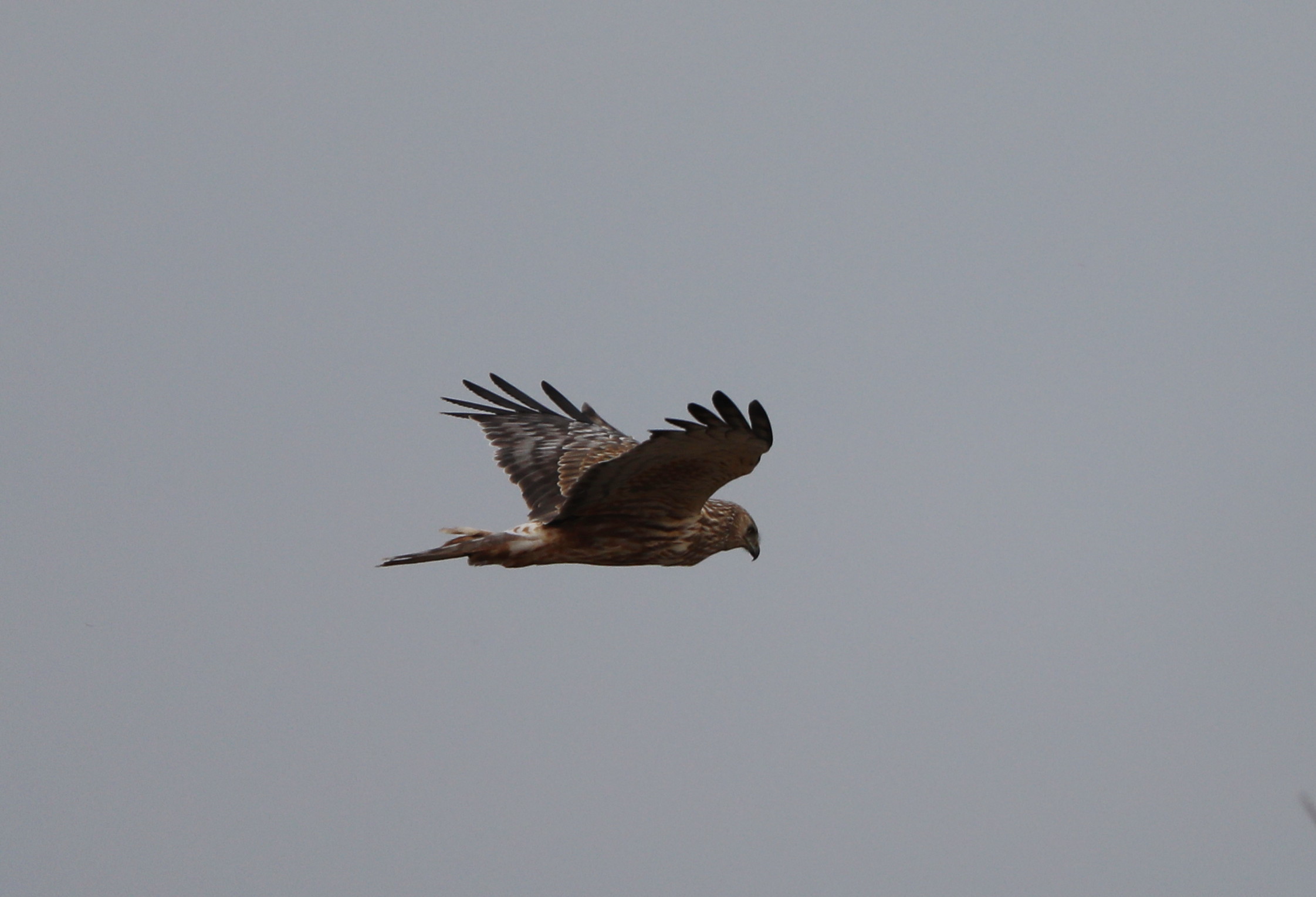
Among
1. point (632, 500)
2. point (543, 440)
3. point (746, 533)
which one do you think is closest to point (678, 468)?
point (632, 500)

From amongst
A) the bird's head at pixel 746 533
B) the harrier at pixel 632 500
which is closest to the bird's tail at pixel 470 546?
the harrier at pixel 632 500

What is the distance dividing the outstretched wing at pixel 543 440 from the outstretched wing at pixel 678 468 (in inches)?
38.8

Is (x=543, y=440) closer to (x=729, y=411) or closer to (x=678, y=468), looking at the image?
(x=678, y=468)

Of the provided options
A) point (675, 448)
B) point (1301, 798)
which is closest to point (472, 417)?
point (675, 448)

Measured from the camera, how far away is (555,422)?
40.4 feet

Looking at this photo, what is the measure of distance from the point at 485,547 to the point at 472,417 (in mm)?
3092

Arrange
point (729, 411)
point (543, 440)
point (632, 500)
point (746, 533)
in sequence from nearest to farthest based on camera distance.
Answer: point (729, 411), point (632, 500), point (746, 533), point (543, 440)

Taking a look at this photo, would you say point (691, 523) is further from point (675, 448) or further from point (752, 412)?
point (752, 412)

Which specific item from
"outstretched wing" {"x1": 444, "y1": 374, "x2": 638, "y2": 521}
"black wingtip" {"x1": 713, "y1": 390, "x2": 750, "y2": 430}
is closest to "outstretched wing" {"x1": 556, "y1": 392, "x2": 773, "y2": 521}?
"black wingtip" {"x1": 713, "y1": 390, "x2": 750, "y2": 430}

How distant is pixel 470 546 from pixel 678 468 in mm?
1463

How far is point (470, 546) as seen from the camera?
9.42 meters

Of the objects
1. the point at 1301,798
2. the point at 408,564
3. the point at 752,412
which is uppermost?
the point at 752,412

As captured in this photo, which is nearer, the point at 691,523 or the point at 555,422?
the point at 691,523

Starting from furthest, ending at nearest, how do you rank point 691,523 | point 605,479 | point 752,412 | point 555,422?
point 555,422
point 691,523
point 605,479
point 752,412
